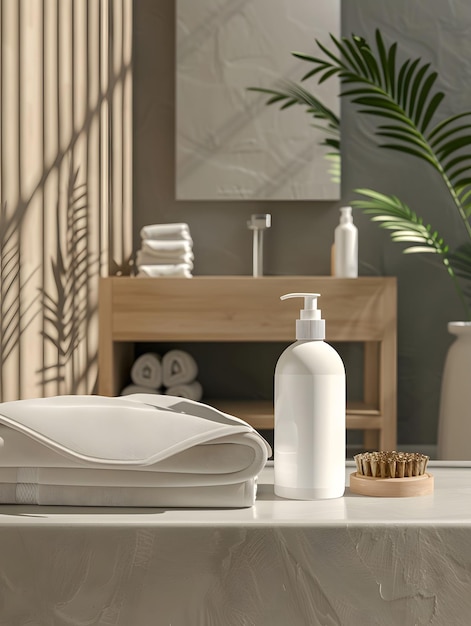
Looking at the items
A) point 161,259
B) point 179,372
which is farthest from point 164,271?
point 179,372

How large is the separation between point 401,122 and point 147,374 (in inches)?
53.7

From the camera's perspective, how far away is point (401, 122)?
2883 millimetres

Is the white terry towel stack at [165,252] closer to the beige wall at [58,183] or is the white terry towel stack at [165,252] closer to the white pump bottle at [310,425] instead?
the beige wall at [58,183]

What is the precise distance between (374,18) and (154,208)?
1143 mm

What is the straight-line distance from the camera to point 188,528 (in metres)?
0.50

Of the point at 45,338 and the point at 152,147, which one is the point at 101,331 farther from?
the point at 152,147

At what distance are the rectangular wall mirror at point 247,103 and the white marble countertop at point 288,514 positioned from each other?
7.74ft

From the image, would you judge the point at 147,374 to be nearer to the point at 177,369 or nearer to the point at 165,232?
the point at 177,369

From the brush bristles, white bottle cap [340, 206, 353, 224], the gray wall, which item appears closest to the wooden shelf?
white bottle cap [340, 206, 353, 224]

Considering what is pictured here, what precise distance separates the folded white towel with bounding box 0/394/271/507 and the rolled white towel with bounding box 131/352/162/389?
207 centimetres

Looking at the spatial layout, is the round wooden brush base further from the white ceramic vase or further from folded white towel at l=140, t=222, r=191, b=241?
folded white towel at l=140, t=222, r=191, b=241

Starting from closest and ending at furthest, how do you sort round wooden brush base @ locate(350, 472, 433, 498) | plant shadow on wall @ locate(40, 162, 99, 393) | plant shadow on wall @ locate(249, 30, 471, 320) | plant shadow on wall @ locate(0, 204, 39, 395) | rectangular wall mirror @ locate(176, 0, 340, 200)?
1. round wooden brush base @ locate(350, 472, 433, 498)
2. plant shadow on wall @ locate(0, 204, 39, 395)
3. plant shadow on wall @ locate(40, 162, 99, 393)
4. plant shadow on wall @ locate(249, 30, 471, 320)
5. rectangular wall mirror @ locate(176, 0, 340, 200)

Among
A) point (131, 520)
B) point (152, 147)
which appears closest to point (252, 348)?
point (152, 147)

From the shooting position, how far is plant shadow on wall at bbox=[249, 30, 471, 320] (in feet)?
7.98
